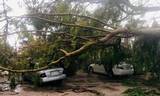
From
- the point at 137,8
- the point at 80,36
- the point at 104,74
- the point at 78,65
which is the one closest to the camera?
the point at 80,36

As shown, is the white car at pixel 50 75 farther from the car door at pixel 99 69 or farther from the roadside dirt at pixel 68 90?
the car door at pixel 99 69

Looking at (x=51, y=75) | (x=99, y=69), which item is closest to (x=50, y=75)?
(x=51, y=75)

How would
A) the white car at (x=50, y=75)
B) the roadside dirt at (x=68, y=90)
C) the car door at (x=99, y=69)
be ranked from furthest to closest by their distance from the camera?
the car door at (x=99, y=69) < the white car at (x=50, y=75) < the roadside dirt at (x=68, y=90)

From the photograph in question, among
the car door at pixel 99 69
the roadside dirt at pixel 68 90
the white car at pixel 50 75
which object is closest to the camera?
the roadside dirt at pixel 68 90

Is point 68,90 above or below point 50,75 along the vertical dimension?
below

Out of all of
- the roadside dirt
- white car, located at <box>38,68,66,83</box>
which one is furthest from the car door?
white car, located at <box>38,68,66,83</box>

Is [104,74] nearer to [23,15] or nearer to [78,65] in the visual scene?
[78,65]

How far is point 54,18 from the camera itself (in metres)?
9.34

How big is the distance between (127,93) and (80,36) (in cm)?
441

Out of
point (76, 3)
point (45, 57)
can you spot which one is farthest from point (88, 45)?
point (76, 3)

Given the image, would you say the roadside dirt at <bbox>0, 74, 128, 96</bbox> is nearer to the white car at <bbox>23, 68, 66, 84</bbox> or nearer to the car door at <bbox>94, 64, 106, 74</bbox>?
the white car at <bbox>23, 68, 66, 84</bbox>

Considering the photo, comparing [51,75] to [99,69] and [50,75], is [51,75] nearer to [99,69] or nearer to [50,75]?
[50,75]

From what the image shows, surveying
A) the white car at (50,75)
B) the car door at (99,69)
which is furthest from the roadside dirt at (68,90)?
the car door at (99,69)

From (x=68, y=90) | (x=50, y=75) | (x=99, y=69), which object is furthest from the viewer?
(x=99, y=69)
